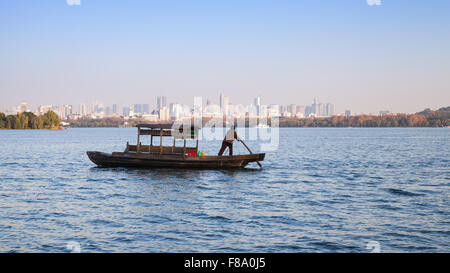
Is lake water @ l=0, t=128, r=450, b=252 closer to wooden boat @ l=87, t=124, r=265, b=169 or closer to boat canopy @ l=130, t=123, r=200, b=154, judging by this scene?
wooden boat @ l=87, t=124, r=265, b=169

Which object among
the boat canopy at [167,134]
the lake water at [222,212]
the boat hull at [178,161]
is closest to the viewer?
the lake water at [222,212]

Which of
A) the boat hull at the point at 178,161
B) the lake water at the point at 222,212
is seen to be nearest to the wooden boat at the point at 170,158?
the boat hull at the point at 178,161

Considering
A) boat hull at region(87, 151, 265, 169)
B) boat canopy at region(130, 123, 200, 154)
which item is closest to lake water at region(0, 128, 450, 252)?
boat hull at region(87, 151, 265, 169)

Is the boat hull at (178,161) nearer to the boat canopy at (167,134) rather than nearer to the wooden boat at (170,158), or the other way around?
the wooden boat at (170,158)

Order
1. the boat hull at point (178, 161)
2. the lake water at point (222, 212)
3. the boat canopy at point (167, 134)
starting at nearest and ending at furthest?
1. the lake water at point (222, 212)
2. the boat hull at point (178, 161)
3. the boat canopy at point (167, 134)

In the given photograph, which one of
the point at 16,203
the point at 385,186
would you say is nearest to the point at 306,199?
the point at 385,186

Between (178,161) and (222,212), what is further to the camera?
(178,161)

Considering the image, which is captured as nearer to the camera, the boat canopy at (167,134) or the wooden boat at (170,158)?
the wooden boat at (170,158)

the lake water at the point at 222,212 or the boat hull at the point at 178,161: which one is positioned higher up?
the boat hull at the point at 178,161

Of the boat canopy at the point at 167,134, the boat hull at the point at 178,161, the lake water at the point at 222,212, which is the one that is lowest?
the lake water at the point at 222,212

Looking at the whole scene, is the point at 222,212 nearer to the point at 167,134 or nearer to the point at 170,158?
the point at 170,158

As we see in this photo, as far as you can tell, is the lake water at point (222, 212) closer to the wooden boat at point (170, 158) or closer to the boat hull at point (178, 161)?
the boat hull at point (178, 161)

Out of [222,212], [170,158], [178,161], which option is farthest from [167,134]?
[222,212]
